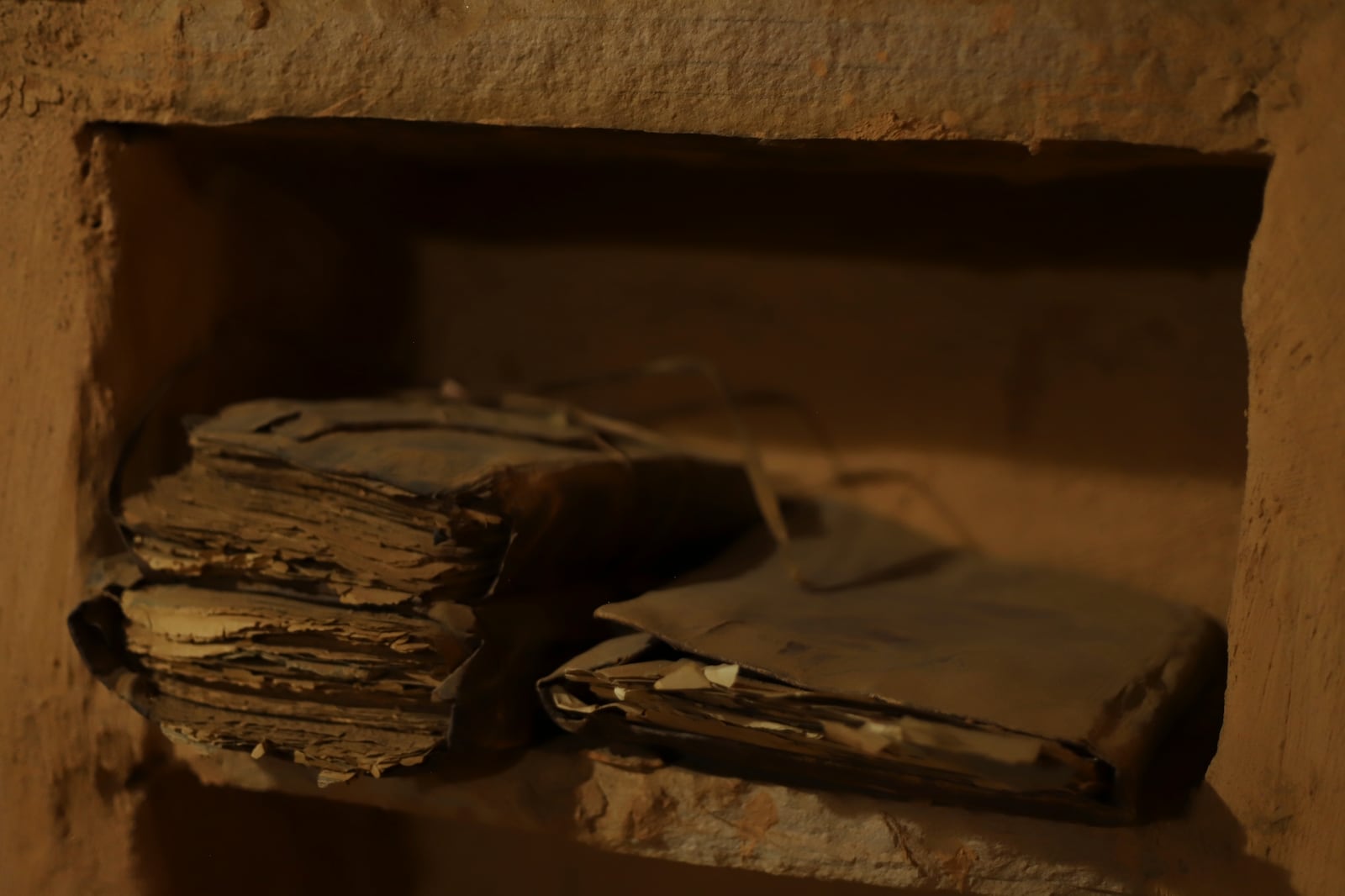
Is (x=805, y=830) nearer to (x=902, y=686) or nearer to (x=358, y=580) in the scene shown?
(x=902, y=686)

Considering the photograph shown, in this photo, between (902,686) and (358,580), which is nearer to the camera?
(902,686)

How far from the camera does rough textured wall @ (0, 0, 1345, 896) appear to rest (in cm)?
61

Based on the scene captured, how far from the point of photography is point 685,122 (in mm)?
687

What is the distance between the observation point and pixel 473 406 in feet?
3.05

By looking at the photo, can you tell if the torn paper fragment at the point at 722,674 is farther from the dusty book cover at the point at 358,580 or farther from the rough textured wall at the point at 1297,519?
the rough textured wall at the point at 1297,519

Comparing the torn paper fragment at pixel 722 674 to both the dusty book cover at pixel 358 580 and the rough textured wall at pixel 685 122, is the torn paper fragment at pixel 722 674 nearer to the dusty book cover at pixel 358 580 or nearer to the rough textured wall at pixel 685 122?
the dusty book cover at pixel 358 580

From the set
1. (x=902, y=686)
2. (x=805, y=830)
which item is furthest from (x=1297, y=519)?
(x=805, y=830)

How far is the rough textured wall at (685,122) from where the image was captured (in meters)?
0.61

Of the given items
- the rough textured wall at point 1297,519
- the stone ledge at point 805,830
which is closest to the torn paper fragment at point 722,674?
the stone ledge at point 805,830

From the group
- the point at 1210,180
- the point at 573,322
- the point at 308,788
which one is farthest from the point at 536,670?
the point at 1210,180

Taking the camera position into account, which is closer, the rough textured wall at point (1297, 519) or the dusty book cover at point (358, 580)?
the rough textured wall at point (1297, 519)

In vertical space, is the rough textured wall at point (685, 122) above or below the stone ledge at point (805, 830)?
above

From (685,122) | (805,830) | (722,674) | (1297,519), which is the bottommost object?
(805,830)

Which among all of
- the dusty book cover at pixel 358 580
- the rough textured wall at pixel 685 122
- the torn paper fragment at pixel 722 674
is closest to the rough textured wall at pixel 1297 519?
the rough textured wall at pixel 685 122
